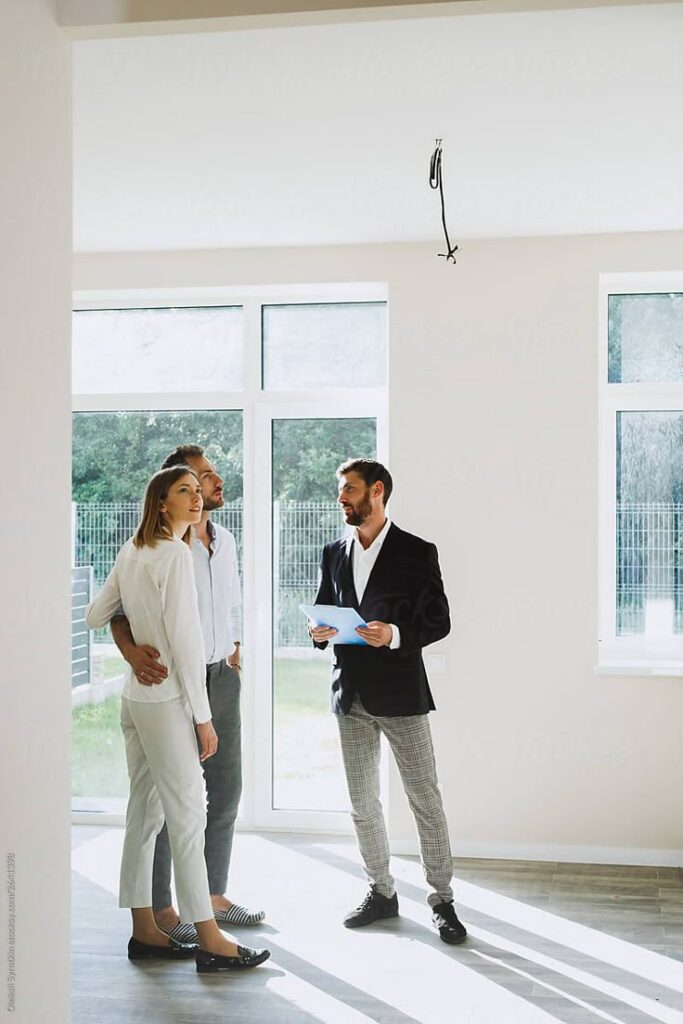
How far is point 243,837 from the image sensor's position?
497 cm

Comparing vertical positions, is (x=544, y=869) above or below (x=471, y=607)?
below

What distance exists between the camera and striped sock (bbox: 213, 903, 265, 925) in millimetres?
3816

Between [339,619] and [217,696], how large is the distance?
1.70 feet

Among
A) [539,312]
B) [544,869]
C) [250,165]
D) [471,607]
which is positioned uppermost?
[250,165]

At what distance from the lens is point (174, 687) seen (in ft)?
10.8

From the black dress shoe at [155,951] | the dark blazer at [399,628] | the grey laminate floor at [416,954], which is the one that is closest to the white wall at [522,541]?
the grey laminate floor at [416,954]

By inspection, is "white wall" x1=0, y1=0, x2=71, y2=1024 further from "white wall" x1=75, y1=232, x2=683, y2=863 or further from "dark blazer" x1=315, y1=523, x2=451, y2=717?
"white wall" x1=75, y1=232, x2=683, y2=863

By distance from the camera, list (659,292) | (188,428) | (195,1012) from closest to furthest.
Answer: (195,1012), (659,292), (188,428)

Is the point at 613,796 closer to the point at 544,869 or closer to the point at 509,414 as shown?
the point at 544,869

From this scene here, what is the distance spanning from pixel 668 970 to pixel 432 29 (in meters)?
2.81

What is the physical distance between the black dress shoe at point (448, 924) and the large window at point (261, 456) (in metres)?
1.29

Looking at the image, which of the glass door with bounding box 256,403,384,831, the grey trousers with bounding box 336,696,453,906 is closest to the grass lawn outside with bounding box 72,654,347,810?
the glass door with bounding box 256,403,384,831

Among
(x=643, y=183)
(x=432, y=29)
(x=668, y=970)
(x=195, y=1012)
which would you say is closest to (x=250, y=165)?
(x=432, y=29)

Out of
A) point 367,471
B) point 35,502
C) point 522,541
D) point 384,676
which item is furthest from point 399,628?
point 35,502
